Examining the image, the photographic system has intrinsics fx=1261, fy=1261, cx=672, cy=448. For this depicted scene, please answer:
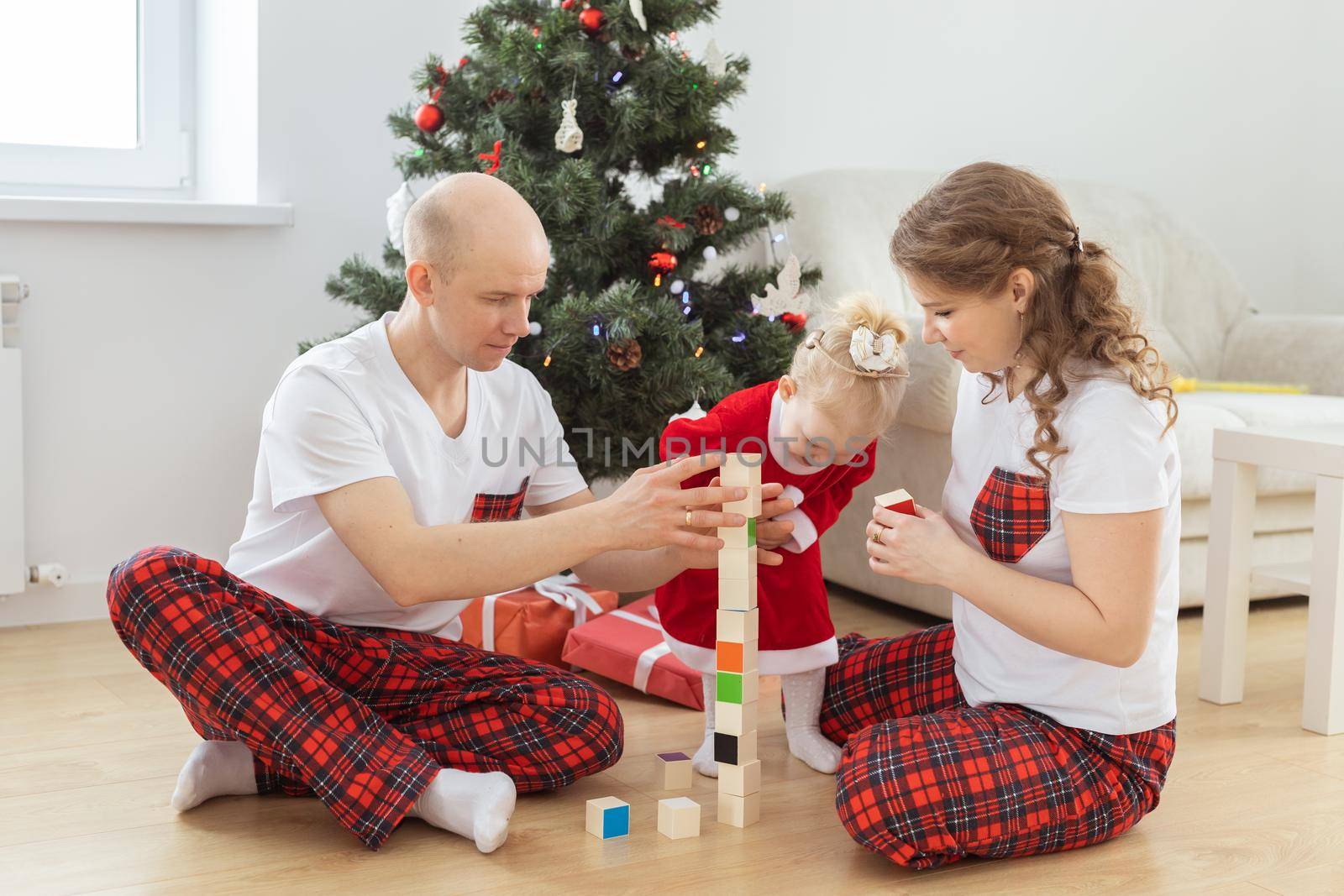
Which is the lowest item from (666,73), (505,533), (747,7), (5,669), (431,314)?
(5,669)

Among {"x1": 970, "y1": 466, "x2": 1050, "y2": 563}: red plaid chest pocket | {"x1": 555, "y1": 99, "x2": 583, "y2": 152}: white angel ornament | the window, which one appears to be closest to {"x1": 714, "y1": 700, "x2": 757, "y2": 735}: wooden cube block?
{"x1": 970, "y1": 466, "x2": 1050, "y2": 563}: red plaid chest pocket

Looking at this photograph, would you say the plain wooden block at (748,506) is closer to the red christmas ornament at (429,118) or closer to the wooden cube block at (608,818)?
the wooden cube block at (608,818)

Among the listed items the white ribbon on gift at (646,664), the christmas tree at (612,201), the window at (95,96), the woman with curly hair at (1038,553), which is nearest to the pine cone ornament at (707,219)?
the christmas tree at (612,201)

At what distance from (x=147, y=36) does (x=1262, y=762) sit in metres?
2.61

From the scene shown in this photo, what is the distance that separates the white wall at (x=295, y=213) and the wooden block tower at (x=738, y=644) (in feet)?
4.96

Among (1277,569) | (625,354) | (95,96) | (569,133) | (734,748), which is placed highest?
(95,96)

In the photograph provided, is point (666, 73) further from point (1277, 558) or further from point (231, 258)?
point (1277, 558)

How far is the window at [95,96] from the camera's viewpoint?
105 inches

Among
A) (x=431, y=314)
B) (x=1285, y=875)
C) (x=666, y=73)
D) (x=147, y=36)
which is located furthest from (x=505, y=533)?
(x=147, y=36)

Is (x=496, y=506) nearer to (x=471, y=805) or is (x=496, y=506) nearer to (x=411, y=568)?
(x=411, y=568)

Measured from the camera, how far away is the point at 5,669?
219 cm

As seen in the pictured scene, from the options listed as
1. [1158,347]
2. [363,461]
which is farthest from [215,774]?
[1158,347]

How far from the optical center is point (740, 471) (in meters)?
Result: 1.49

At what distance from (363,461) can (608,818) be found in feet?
1.68
